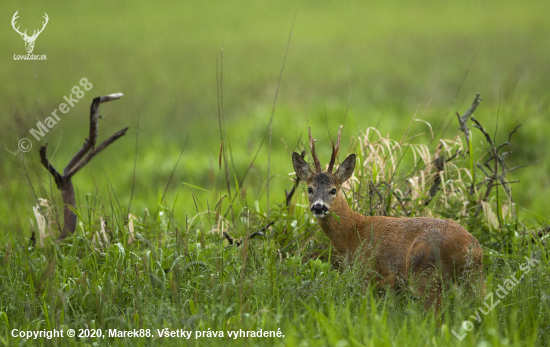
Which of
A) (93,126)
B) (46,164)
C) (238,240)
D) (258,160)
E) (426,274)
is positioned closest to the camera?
(426,274)

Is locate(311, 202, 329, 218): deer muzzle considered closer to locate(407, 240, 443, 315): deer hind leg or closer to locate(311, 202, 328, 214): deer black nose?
locate(311, 202, 328, 214): deer black nose

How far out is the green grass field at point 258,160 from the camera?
3.05 m

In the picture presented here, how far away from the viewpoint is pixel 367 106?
11.3 m

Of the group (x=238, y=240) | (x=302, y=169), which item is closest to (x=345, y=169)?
(x=302, y=169)

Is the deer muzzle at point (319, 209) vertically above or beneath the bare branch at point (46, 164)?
beneath

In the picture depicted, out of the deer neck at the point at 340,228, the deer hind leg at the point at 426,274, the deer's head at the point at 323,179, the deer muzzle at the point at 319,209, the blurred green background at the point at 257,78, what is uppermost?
the blurred green background at the point at 257,78

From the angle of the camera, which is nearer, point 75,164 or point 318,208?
point 318,208

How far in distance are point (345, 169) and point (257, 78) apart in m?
9.72

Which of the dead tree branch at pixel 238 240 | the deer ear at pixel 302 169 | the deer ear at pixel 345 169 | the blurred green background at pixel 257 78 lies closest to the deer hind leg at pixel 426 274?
the deer ear at pixel 345 169

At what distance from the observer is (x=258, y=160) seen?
9133 mm

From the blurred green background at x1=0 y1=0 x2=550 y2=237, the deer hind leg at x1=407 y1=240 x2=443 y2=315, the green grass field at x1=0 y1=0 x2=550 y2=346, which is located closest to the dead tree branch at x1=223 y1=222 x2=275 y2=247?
the green grass field at x1=0 y1=0 x2=550 y2=346

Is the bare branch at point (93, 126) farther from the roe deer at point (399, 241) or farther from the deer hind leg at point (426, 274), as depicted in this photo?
the deer hind leg at point (426, 274)

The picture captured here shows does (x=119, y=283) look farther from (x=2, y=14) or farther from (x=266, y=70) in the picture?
(x=2, y=14)

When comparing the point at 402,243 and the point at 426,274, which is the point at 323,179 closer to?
the point at 402,243
